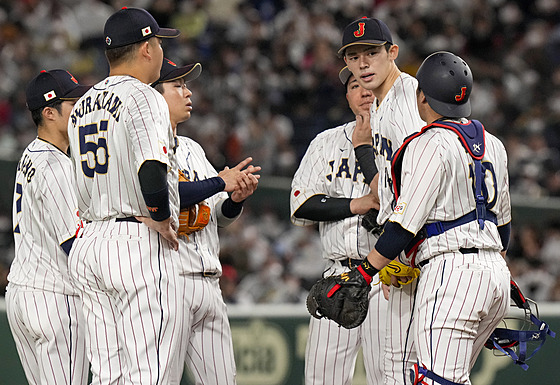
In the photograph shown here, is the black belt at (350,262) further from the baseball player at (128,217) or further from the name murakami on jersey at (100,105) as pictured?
the name murakami on jersey at (100,105)

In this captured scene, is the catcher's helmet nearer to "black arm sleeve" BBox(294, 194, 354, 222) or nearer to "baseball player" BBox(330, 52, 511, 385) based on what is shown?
"baseball player" BBox(330, 52, 511, 385)

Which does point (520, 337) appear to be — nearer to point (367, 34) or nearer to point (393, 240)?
point (393, 240)

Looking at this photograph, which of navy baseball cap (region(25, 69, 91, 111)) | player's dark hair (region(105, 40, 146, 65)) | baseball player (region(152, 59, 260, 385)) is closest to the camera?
player's dark hair (region(105, 40, 146, 65))

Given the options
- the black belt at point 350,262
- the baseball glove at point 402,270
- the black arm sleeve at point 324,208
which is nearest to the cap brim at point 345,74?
the black arm sleeve at point 324,208

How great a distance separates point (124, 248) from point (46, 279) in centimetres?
87

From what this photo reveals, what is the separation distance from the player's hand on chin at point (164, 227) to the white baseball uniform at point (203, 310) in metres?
0.19

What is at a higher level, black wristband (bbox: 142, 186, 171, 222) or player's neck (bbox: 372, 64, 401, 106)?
player's neck (bbox: 372, 64, 401, 106)

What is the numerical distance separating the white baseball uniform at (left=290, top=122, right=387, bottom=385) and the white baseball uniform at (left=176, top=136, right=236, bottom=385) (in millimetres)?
742

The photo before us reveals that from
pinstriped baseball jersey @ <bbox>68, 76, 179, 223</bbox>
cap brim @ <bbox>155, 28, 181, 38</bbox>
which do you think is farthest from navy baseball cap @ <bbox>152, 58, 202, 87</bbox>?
pinstriped baseball jersey @ <bbox>68, 76, 179, 223</bbox>

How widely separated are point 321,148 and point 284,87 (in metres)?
8.13

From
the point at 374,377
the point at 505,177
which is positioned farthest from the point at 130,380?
the point at 505,177

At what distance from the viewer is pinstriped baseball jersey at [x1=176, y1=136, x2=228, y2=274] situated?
160 inches

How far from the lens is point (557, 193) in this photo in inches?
454

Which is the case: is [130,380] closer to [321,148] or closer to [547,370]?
[321,148]
